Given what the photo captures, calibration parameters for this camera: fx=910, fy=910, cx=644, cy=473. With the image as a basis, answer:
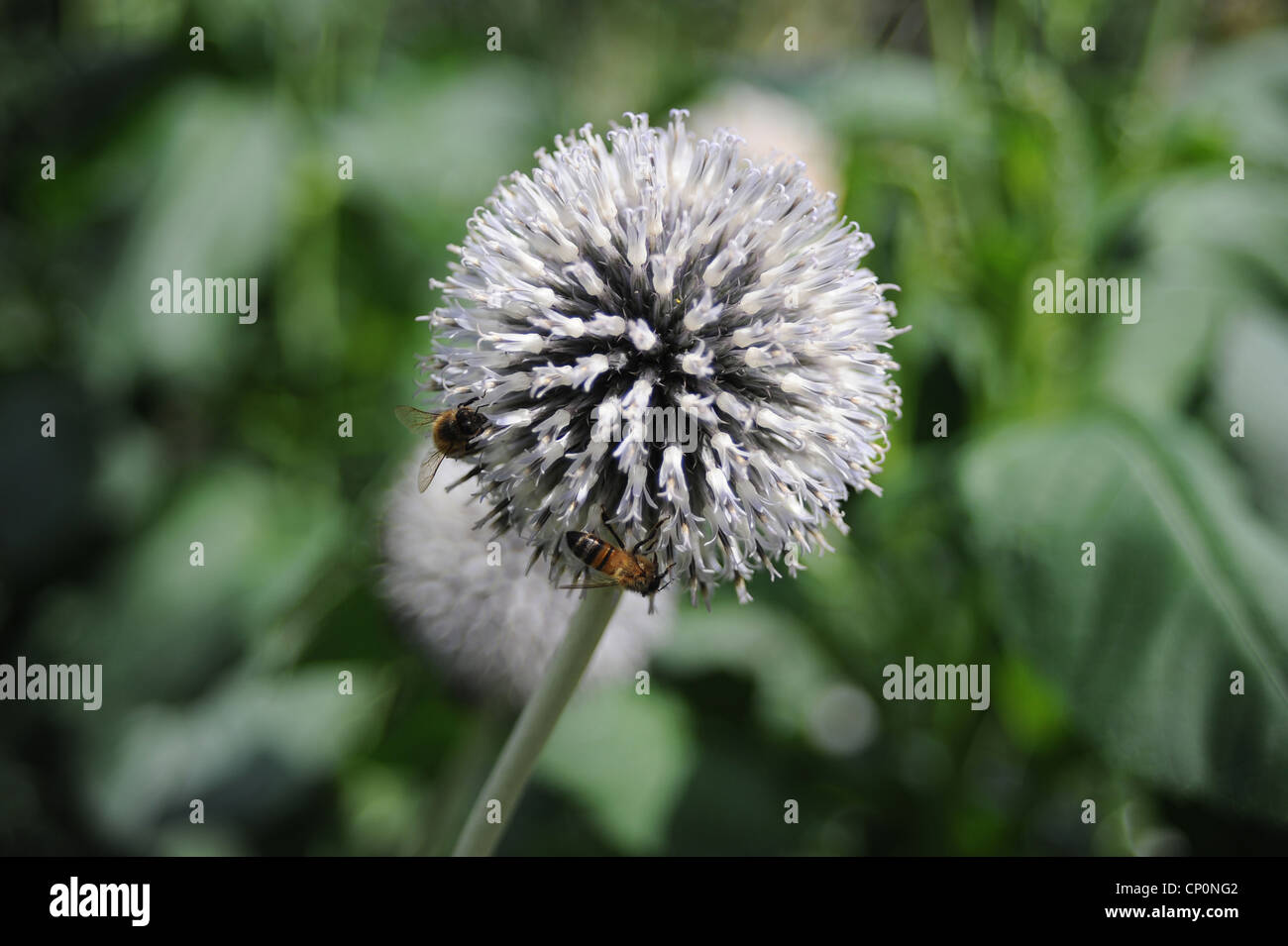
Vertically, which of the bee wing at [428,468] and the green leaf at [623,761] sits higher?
the bee wing at [428,468]

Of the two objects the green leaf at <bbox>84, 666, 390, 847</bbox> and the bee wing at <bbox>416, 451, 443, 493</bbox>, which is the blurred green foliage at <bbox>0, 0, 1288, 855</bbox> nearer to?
the green leaf at <bbox>84, 666, 390, 847</bbox>

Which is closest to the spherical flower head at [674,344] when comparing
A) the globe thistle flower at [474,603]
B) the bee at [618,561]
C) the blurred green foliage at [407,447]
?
the bee at [618,561]

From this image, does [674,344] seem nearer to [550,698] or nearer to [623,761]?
[550,698]

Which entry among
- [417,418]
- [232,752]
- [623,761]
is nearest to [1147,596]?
[623,761]

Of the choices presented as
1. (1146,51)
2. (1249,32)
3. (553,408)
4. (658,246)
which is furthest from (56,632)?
(1249,32)

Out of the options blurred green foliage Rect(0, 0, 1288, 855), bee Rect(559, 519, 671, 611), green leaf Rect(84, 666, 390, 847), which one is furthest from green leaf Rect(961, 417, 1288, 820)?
green leaf Rect(84, 666, 390, 847)

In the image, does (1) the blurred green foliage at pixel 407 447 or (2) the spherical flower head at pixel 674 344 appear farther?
(1) the blurred green foliage at pixel 407 447

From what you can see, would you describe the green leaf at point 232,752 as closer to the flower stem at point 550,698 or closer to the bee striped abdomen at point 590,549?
the flower stem at point 550,698
